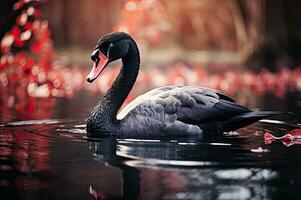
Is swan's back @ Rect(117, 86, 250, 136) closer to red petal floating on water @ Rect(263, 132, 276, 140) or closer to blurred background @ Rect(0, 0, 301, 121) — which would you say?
red petal floating on water @ Rect(263, 132, 276, 140)

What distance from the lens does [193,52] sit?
29.4 m

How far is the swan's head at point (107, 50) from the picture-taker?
7900 mm

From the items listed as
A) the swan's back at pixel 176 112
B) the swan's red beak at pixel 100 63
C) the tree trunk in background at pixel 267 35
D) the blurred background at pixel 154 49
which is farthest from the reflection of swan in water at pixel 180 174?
the tree trunk in background at pixel 267 35

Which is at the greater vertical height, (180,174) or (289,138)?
(289,138)

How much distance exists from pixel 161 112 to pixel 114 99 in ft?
2.25

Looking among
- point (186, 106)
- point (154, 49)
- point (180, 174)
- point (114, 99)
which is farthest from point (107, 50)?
point (154, 49)

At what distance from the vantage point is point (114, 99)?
26.7 ft

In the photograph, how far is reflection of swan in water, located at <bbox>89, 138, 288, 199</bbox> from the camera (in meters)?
4.87

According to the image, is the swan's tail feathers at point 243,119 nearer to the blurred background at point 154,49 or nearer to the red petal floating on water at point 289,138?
the red petal floating on water at point 289,138

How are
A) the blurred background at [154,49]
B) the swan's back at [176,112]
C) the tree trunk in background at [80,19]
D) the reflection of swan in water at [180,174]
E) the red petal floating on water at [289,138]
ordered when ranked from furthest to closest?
1. the tree trunk in background at [80,19]
2. the blurred background at [154,49]
3. the swan's back at [176,112]
4. the red petal floating on water at [289,138]
5. the reflection of swan in water at [180,174]

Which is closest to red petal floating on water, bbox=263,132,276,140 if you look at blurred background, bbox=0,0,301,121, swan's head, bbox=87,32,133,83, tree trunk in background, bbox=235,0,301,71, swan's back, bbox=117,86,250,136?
swan's back, bbox=117,86,250,136

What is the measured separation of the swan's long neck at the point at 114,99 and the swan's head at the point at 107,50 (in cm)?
15

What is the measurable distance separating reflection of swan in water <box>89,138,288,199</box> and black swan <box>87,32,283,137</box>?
1.90 feet

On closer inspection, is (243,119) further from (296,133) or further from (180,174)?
(180,174)
